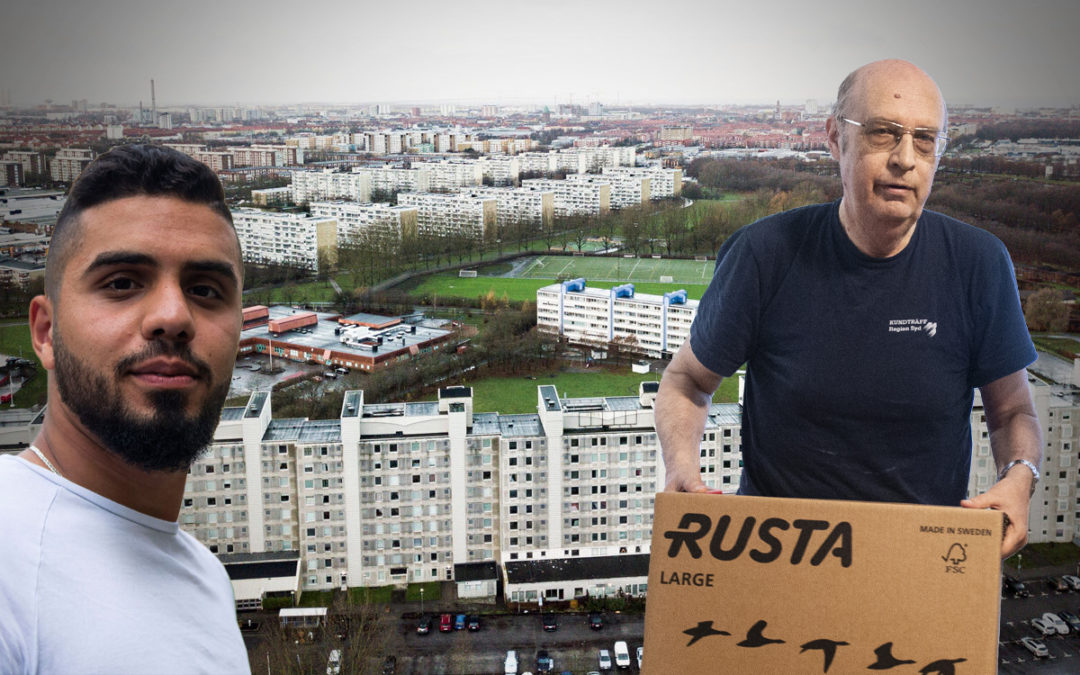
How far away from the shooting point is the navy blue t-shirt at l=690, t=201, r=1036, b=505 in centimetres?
73

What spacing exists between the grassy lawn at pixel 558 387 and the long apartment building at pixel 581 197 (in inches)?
216

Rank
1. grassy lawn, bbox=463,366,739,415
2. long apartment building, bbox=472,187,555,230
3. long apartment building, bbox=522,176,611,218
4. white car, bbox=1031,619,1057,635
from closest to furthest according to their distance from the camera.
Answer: white car, bbox=1031,619,1057,635 → grassy lawn, bbox=463,366,739,415 → long apartment building, bbox=472,187,555,230 → long apartment building, bbox=522,176,611,218

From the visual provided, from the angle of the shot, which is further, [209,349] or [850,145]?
[850,145]

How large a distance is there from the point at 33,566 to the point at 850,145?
615 mm

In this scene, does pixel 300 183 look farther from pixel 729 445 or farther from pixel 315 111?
pixel 729 445

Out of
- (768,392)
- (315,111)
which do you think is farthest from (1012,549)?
(315,111)

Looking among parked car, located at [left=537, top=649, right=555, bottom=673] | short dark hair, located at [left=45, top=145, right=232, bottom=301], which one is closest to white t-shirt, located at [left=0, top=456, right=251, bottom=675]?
short dark hair, located at [left=45, top=145, right=232, bottom=301]

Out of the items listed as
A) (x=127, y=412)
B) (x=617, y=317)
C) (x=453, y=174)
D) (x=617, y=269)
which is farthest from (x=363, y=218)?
(x=127, y=412)

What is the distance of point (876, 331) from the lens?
735 mm

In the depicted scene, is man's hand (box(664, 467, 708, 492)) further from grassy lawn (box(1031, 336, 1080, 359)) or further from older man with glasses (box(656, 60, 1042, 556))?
grassy lawn (box(1031, 336, 1080, 359))

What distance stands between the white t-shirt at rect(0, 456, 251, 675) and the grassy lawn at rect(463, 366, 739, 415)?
6878mm

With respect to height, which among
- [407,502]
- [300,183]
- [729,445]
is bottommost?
[407,502]

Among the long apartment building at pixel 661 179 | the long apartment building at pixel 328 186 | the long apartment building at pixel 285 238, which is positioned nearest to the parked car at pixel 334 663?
the long apartment building at pixel 285 238

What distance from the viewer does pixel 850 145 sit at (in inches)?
28.3
